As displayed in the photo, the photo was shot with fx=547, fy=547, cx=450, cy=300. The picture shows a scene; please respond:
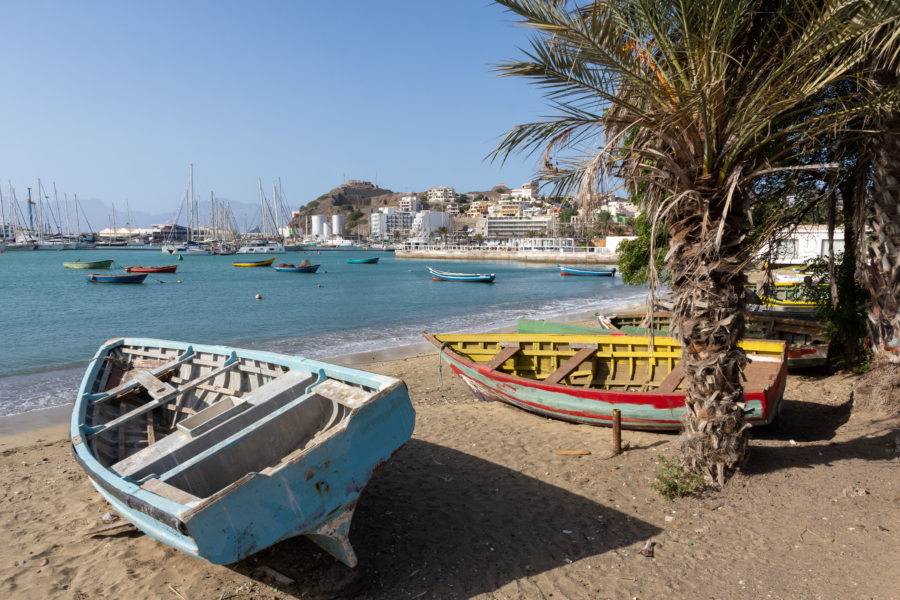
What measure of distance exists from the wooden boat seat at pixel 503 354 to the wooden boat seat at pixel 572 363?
0.89 metres

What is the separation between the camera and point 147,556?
5348mm

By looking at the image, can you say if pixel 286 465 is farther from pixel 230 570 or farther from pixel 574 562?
pixel 574 562

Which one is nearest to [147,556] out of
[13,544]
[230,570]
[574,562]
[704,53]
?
[230,570]

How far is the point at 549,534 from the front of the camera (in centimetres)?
549

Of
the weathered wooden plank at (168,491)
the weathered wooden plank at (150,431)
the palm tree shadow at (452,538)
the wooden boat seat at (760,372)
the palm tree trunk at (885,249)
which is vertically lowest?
the palm tree shadow at (452,538)

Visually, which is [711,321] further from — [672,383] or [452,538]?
[452,538]

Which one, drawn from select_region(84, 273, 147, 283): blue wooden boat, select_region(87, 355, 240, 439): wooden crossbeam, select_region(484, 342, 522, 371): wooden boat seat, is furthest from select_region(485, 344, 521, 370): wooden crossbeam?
select_region(84, 273, 147, 283): blue wooden boat

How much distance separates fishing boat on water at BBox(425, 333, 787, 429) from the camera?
7.78m

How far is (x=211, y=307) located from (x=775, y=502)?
3463 cm

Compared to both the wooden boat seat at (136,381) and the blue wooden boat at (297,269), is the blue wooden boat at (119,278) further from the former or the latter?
the wooden boat seat at (136,381)

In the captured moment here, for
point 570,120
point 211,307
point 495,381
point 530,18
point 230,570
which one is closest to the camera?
point 230,570

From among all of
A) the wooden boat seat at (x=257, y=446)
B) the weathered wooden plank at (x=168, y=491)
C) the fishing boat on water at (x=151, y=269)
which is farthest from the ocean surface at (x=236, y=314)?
the weathered wooden plank at (x=168, y=491)

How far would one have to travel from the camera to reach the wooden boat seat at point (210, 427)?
5168 millimetres

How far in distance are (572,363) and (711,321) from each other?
11.9 feet
